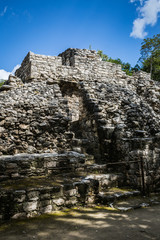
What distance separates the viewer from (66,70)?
Answer: 9398mm

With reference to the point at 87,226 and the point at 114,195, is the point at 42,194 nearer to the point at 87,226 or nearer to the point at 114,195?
the point at 87,226

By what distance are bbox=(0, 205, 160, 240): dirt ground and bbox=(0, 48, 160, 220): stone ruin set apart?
1.03 ft

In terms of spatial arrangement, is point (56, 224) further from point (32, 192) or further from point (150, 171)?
point (150, 171)

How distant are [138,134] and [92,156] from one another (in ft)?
5.95

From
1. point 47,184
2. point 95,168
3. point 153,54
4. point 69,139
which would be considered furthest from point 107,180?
point 153,54

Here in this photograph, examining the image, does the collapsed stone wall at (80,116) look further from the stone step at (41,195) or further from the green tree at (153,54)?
the green tree at (153,54)

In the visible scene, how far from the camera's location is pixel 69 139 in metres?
6.69

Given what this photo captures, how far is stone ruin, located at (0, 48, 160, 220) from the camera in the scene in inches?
159

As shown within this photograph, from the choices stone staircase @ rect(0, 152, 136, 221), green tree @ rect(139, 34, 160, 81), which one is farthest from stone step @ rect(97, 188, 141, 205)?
green tree @ rect(139, 34, 160, 81)

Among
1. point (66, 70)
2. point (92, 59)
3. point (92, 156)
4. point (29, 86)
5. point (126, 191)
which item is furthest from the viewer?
point (92, 59)

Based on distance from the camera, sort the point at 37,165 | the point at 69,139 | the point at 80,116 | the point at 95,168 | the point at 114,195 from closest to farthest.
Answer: the point at 114,195, the point at 37,165, the point at 95,168, the point at 69,139, the point at 80,116

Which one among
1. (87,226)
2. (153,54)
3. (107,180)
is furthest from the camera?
(153,54)

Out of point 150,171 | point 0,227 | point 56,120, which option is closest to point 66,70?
point 56,120

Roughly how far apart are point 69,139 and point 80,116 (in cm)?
176
